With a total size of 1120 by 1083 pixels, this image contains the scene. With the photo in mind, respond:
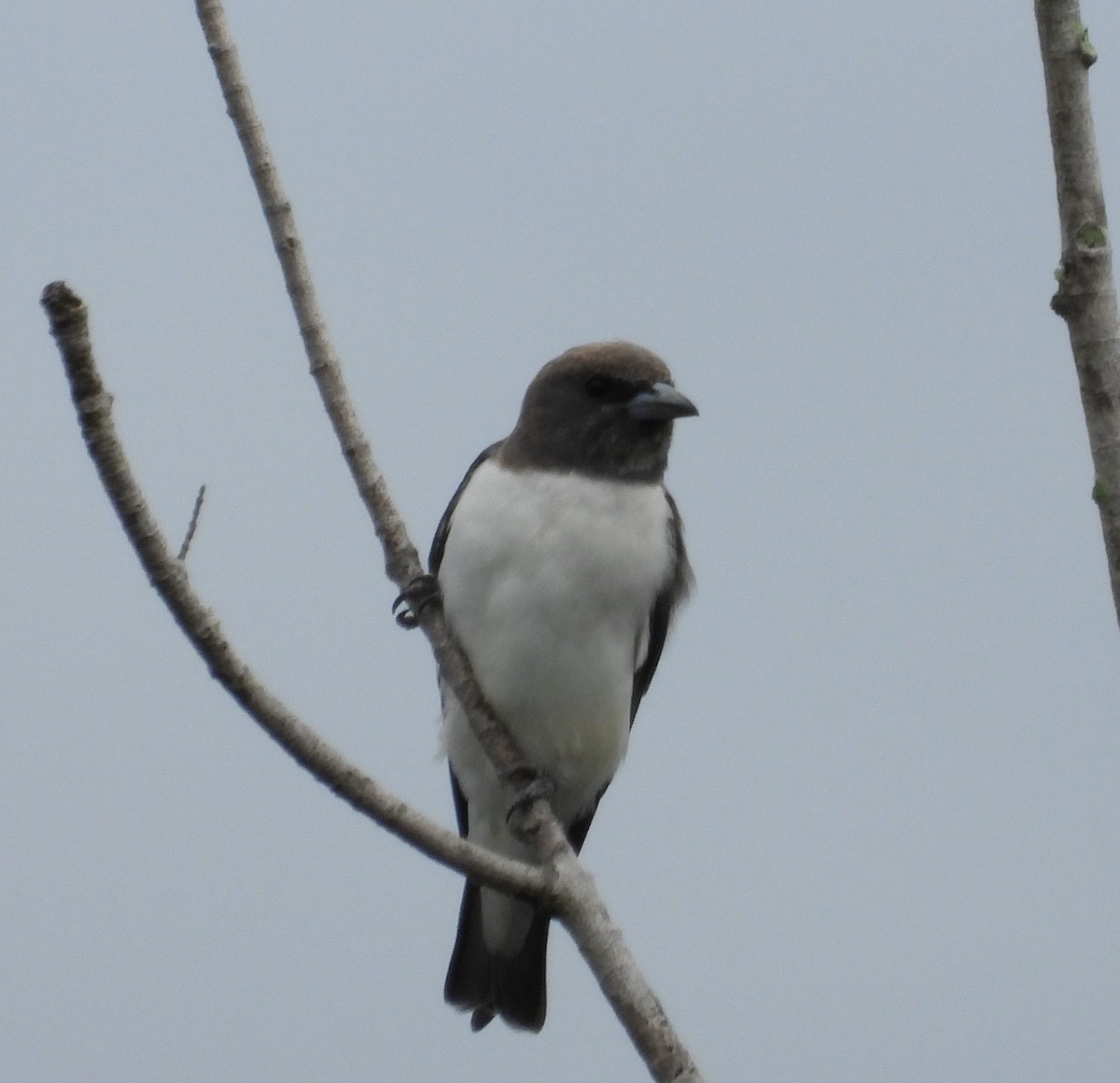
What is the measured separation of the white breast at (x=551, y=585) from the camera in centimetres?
567

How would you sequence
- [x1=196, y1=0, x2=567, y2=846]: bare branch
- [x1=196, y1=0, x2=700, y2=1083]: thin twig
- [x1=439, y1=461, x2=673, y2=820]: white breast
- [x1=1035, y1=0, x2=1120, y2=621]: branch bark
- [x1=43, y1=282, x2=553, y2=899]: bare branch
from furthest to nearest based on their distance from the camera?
[x1=439, y1=461, x2=673, y2=820]: white breast
[x1=196, y1=0, x2=567, y2=846]: bare branch
[x1=196, y1=0, x2=700, y2=1083]: thin twig
[x1=43, y1=282, x2=553, y2=899]: bare branch
[x1=1035, y1=0, x2=1120, y2=621]: branch bark

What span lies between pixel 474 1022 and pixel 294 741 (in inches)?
128

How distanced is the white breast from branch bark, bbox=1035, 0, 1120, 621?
3033mm

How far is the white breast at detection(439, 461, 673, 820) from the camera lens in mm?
5672

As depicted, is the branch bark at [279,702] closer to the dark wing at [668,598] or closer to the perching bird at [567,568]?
the perching bird at [567,568]

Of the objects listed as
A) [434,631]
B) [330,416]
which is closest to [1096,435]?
[330,416]

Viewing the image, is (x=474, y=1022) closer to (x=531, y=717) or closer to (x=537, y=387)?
(x=531, y=717)

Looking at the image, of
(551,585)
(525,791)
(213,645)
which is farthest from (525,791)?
(213,645)

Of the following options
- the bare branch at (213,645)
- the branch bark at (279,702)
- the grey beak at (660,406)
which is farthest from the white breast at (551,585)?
the bare branch at (213,645)

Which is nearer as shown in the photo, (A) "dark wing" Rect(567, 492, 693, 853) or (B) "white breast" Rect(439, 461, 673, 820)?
(B) "white breast" Rect(439, 461, 673, 820)

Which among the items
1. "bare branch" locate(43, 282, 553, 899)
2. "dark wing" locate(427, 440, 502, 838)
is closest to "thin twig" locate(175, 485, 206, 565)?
"bare branch" locate(43, 282, 553, 899)

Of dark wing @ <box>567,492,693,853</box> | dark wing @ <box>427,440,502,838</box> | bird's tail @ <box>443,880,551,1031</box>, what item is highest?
dark wing @ <box>427,440,502,838</box>

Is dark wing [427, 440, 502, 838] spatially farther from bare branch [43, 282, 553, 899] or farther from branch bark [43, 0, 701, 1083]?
bare branch [43, 282, 553, 899]

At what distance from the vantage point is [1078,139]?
2.78m
